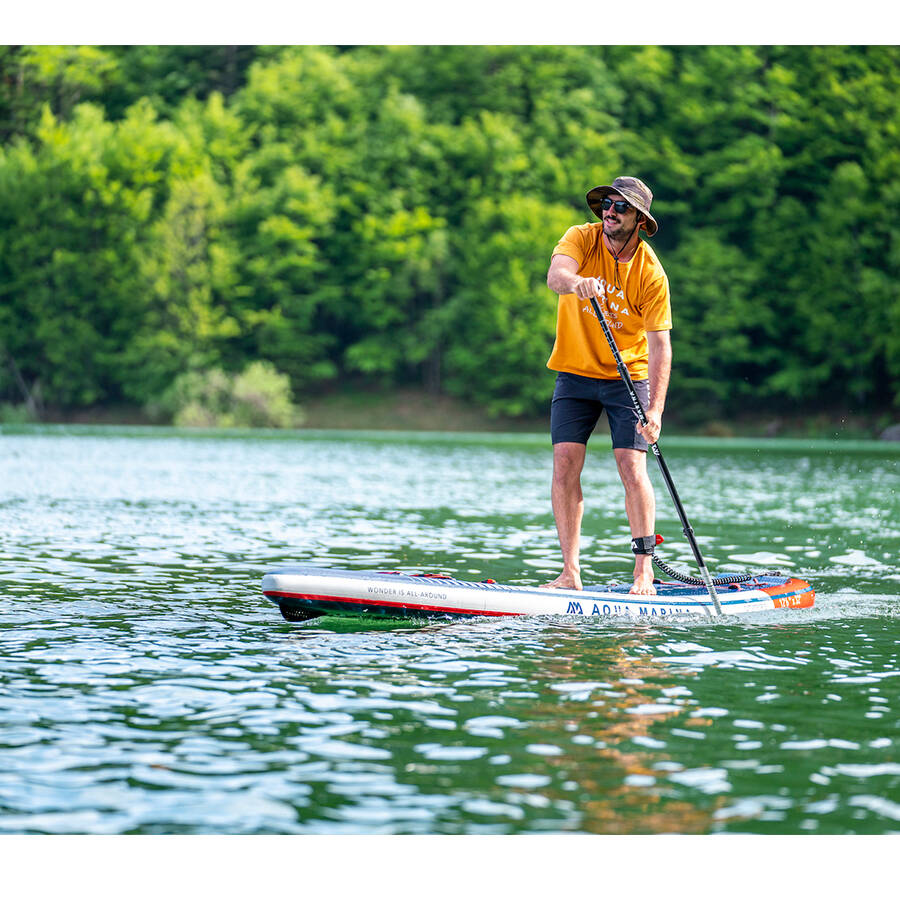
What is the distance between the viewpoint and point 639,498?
345 inches

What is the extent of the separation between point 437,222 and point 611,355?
52.5 meters

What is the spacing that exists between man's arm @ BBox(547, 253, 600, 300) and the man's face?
0.98ft

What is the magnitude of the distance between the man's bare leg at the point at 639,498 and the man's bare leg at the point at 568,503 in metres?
0.29

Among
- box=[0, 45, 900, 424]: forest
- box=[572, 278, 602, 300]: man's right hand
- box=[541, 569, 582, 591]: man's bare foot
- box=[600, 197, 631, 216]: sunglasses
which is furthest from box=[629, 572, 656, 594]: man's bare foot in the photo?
box=[0, 45, 900, 424]: forest

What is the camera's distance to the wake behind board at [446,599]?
26.3ft

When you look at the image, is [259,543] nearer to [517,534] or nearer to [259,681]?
[517,534]

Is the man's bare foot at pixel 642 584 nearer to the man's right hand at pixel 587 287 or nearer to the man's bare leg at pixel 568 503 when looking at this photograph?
the man's bare leg at pixel 568 503

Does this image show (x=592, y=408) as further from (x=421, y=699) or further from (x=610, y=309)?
(x=421, y=699)

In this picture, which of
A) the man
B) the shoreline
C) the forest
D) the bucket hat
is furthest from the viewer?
the forest

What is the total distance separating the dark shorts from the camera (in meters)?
8.66

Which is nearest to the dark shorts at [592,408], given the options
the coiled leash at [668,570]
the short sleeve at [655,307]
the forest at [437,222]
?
the short sleeve at [655,307]

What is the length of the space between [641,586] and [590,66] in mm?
56954

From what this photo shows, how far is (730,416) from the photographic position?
55.0m

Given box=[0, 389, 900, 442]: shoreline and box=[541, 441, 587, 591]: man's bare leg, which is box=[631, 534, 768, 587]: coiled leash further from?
box=[0, 389, 900, 442]: shoreline
